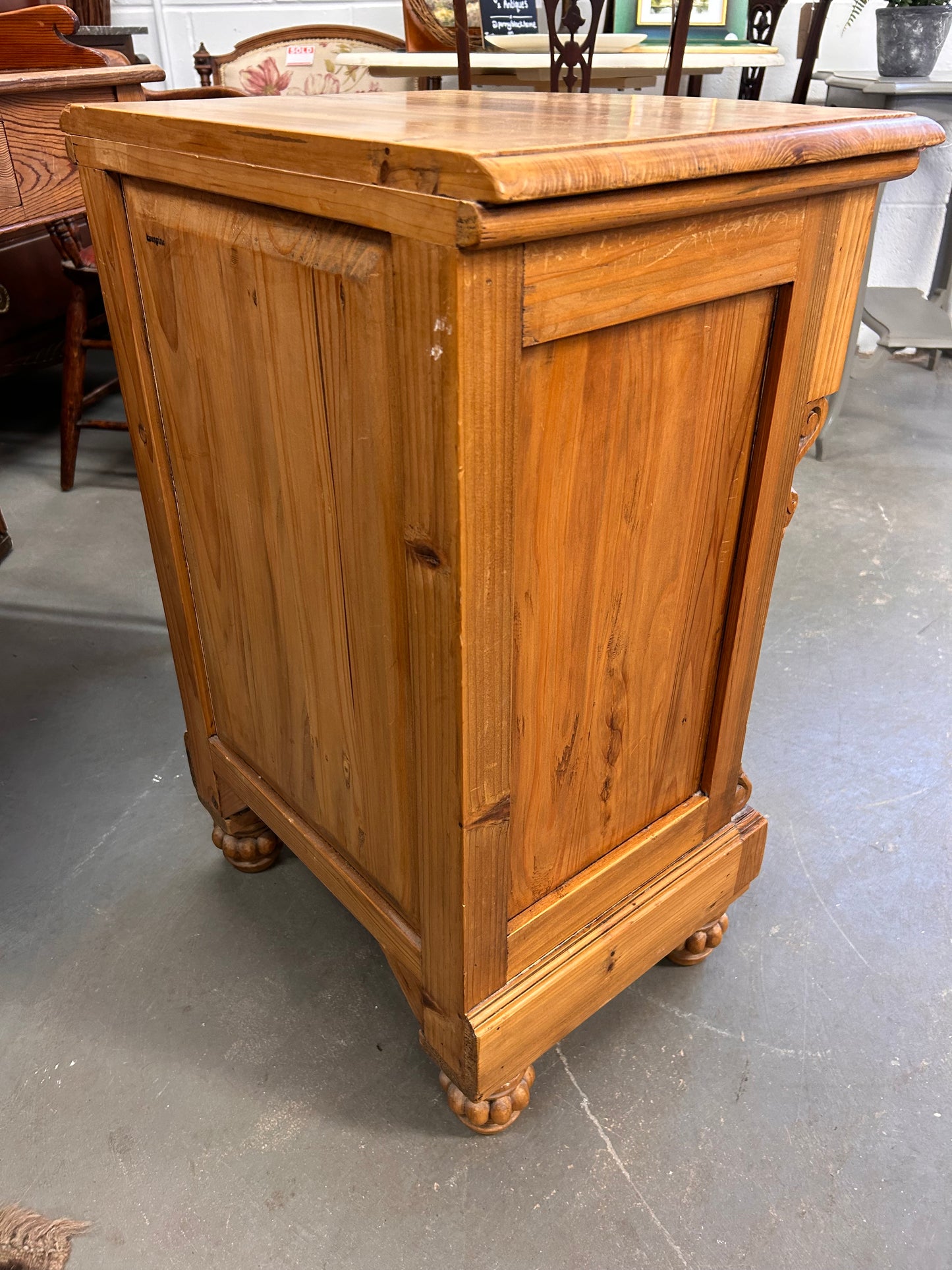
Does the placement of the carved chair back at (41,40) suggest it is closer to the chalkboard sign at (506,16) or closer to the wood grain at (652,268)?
the chalkboard sign at (506,16)

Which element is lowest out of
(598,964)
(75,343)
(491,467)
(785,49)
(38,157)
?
(598,964)

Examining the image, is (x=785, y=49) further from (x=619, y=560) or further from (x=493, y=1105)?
(x=493, y=1105)

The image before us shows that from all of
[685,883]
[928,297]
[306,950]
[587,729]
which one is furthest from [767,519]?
[928,297]

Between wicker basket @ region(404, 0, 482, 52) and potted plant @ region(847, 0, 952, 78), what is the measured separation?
1.22 m

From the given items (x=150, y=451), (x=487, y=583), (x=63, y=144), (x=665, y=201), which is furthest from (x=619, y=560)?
(x=63, y=144)

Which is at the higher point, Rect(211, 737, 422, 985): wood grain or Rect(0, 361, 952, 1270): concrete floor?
Rect(211, 737, 422, 985): wood grain

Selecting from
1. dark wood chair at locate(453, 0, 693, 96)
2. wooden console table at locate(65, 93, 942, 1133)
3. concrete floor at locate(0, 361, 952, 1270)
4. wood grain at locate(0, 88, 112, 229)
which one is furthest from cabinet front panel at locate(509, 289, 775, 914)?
dark wood chair at locate(453, 0, 693, 96)

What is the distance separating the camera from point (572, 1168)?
0.98m

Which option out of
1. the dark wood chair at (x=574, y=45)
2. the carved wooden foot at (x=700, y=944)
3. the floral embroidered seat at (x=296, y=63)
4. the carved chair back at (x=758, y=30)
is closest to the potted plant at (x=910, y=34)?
the carved chair back at (x=758, y=30)

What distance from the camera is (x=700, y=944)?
1.19 m

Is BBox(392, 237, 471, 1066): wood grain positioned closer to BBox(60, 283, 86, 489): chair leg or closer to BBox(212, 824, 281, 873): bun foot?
BBox(212, 824, 281, 873): bun foot

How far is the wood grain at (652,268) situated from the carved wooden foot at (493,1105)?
0.76 metres

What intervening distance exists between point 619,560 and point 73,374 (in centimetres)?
218

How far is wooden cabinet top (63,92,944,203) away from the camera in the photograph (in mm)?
530
